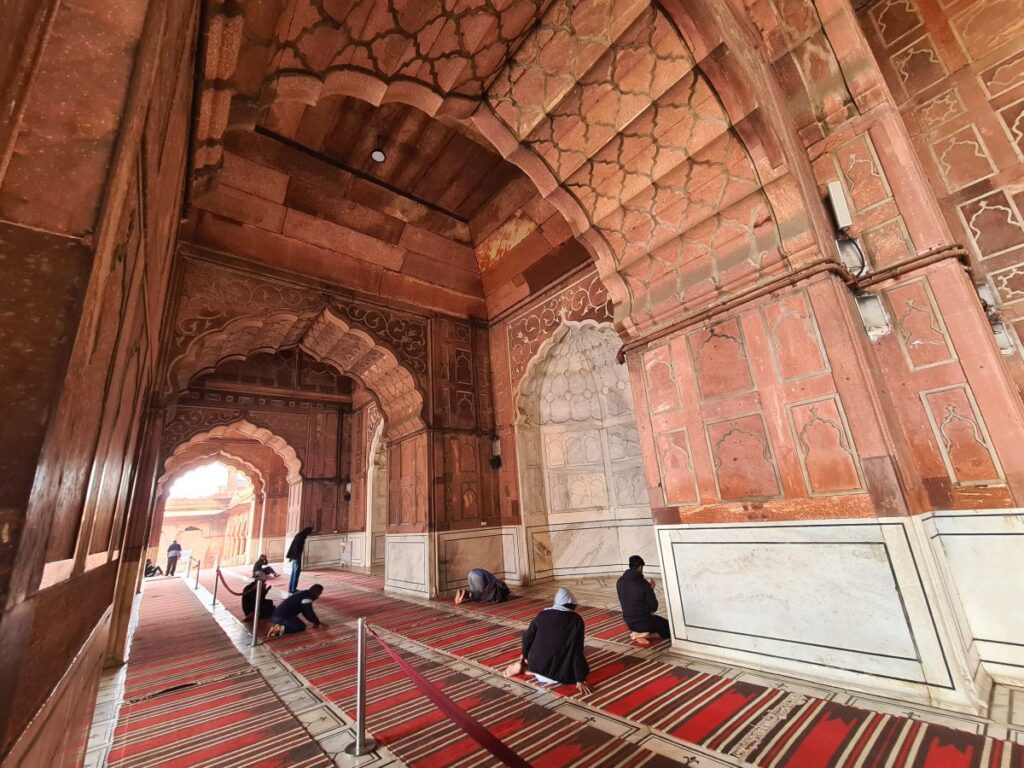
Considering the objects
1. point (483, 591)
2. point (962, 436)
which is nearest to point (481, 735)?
point (962, 436)

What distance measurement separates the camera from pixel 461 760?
7.11ft

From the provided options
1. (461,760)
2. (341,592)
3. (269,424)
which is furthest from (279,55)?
(269,424)

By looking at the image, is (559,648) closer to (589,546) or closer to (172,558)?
(589,546)

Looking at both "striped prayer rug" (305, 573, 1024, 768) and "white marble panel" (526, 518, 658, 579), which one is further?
"white marble panel" (526, 518, 658, 579)

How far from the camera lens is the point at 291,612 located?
4645mm

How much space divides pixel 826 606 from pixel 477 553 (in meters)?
4.54

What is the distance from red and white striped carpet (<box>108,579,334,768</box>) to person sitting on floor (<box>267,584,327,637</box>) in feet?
1.48

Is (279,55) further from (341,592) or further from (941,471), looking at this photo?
(341,592)

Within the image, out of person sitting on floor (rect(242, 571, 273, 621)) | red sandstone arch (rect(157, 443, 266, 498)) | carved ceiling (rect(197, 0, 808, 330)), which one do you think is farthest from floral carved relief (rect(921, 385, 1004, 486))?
red sandstone arch (rect(157, 443, 266, 498))

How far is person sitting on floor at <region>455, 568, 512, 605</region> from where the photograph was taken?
5.54 meters

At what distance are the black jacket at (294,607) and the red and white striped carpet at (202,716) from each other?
49 centimetres

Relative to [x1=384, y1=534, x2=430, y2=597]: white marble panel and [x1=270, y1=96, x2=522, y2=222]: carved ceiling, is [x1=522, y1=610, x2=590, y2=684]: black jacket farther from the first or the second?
[x1=270, y1=96, x2=522, y2=222]: carved ceiling

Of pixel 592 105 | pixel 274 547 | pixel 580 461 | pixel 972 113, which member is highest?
pixel 592 105

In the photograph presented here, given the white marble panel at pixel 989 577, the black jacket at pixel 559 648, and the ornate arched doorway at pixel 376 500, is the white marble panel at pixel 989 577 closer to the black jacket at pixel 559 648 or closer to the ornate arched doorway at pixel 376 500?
the black jacket at pixel 559 648
